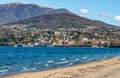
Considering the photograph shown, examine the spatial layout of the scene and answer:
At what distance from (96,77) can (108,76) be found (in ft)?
4.33

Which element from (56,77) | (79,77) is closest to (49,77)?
(56,77)

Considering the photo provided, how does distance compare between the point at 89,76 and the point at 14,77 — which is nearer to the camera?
the point at 89,76

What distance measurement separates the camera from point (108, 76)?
34.5 meters

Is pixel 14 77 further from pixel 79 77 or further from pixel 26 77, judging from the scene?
pixel 79 77

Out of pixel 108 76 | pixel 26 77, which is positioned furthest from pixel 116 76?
pixel 26 77

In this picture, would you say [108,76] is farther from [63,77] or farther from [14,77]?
[14,77]

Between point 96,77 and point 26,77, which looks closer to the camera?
point 96,77

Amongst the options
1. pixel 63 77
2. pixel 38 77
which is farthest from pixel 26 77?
pixel 63 77

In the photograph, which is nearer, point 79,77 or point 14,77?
point 79,77

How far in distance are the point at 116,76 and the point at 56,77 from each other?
18.2 feet

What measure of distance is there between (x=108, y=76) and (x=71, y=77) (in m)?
3.39

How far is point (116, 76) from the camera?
3447cm

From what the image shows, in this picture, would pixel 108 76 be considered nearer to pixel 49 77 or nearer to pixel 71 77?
pixel 71 77

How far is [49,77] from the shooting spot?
118 ft
